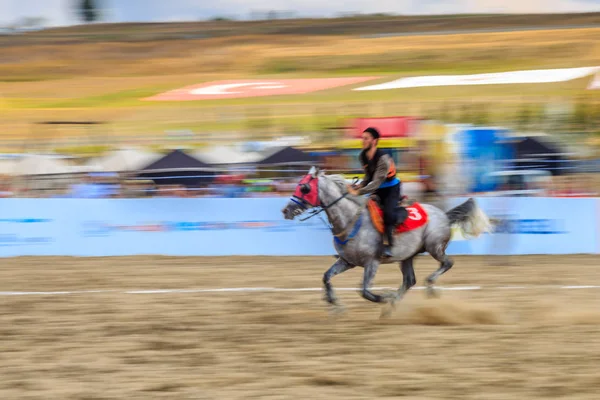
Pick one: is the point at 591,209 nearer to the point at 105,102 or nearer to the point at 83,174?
the point at 83,174

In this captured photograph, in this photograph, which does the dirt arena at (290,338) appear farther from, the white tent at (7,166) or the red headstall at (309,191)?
the white tent at (7,166)

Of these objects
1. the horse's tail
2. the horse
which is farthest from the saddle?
the horse's tail

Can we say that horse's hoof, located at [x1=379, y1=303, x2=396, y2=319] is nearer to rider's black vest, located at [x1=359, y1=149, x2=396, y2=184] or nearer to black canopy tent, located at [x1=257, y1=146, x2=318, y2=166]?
rider's black vest, located at [x1=359, y1=149, x2=396, y2=184]

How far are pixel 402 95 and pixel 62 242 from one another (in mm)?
18741

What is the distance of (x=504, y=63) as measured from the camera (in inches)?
1427

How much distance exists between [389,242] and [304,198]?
114cm

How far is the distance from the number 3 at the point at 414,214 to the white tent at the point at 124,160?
7537 millimetres

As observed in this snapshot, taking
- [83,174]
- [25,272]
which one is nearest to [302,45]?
[83,174]

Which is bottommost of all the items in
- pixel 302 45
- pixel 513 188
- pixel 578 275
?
pixel 578 275

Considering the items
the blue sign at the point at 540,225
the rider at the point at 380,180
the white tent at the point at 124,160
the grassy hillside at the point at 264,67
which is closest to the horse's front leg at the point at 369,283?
the rider at the point at 380,180

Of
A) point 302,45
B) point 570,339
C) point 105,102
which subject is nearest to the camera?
point 570,339

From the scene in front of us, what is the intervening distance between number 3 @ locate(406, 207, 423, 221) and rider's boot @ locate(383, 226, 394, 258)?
0.36 metres

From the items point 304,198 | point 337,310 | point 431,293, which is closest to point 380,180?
point 304,198

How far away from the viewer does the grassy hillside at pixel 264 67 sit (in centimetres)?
2728
